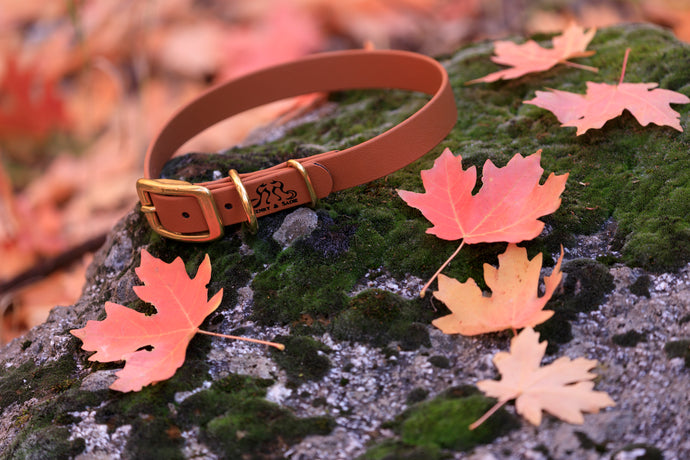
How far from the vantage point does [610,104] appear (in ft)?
7.54

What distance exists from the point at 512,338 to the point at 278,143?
1632 mm

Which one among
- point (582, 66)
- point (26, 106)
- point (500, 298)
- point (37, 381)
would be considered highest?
point (582, 66)

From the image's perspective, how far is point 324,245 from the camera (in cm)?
198

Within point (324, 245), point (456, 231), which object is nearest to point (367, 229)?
point (324, 245)

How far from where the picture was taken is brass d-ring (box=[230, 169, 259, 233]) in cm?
195

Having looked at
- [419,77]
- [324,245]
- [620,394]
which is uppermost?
[419,77]

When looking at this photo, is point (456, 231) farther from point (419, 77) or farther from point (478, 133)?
point (419, 77)

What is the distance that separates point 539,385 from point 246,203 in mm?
1049

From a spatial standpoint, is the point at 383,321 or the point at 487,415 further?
the point at 383,321

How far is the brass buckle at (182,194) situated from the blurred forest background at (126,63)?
1.79 m

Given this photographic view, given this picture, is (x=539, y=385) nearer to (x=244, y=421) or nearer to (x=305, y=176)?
(x=244, y=421)

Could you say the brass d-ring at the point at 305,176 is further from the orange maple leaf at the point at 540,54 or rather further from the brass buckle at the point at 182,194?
the orange maple leaf at the point at 540,54

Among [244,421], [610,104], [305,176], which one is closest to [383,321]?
[244,421]

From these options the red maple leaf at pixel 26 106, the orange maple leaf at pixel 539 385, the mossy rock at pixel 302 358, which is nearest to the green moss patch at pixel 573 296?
the orange maple leaf at pixel 539 385
